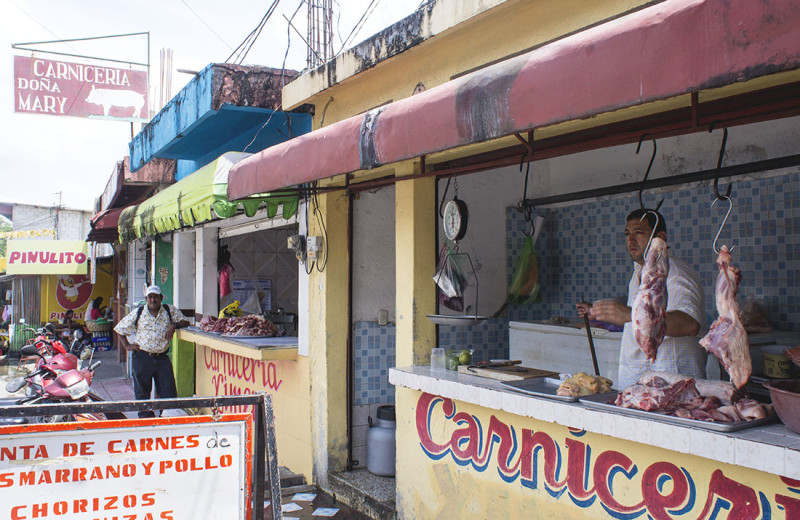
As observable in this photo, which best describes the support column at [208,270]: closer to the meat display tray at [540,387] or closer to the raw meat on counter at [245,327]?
the raw meat on counter at [245,327]

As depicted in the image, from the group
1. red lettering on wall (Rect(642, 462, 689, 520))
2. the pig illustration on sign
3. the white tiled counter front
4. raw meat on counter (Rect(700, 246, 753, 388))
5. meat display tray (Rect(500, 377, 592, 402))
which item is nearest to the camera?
the white tiled counter front

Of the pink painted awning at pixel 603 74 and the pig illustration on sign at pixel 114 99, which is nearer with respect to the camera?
the pink painted awning at pixel 603 74

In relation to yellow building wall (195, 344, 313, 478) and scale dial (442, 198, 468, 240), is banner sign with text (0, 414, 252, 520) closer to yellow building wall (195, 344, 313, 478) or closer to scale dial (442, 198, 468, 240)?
scale dial (442, 198, 468, 240)

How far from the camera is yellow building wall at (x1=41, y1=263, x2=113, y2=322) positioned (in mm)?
22031

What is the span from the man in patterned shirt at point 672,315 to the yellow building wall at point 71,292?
2192 cm

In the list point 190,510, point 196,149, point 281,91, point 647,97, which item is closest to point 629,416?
point 647,97

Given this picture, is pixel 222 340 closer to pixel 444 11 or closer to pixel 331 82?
pixel 331 82

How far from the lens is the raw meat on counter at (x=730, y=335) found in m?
2.85

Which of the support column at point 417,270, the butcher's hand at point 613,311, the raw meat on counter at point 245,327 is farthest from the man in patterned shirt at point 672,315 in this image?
the raw meat on counter at point 245,327

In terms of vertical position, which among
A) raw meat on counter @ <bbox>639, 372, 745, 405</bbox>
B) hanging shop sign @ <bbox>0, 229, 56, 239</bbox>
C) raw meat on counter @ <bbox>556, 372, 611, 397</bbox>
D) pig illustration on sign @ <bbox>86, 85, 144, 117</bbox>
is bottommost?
raw meat on counter @ <bbox>556, 372, 611, 397</bbox>

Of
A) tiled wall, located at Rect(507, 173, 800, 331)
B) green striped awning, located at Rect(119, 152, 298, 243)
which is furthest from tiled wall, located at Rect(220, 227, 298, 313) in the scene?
tiled wall, located at Rect(507, 173, 800, 331)

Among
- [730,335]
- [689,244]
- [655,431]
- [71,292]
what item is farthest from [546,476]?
[71,292]

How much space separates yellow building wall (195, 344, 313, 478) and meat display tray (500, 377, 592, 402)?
2831mm

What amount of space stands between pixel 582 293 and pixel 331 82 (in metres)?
3.26
